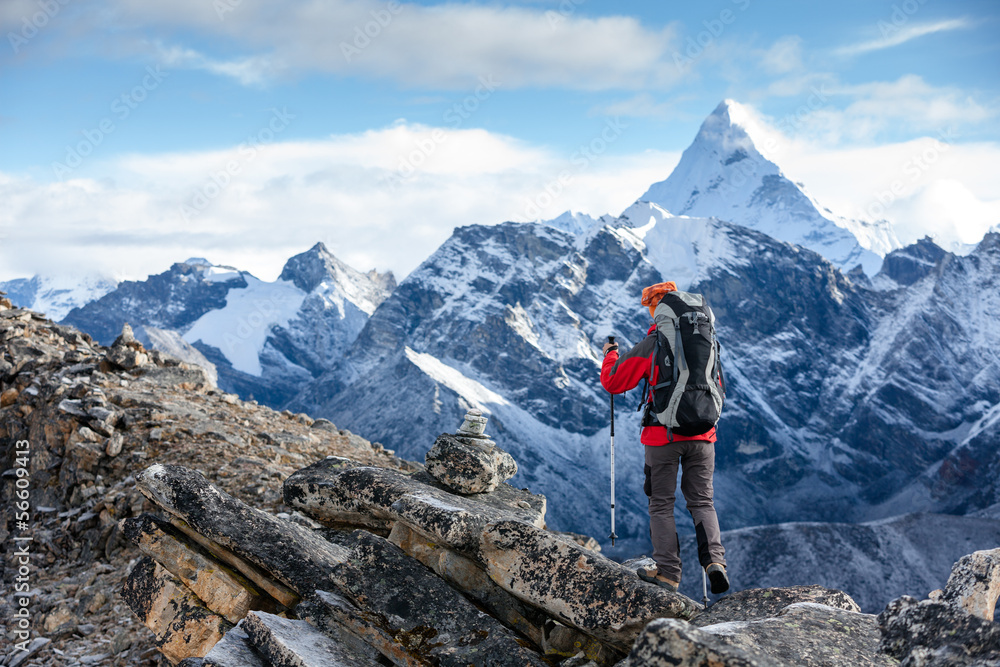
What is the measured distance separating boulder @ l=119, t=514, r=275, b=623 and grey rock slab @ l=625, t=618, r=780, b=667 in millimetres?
5748

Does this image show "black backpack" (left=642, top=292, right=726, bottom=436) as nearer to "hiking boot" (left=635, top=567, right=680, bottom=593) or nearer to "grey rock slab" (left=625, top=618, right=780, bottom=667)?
"hiking boot" (left=635, top=567, right=680, bottom=593)

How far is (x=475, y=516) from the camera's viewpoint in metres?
8.62

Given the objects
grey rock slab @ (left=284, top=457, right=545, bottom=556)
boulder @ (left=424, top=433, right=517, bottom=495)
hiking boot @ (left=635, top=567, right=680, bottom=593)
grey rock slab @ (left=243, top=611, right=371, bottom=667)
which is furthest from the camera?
boulder @ (left=424, top=433, right=517, bottom=495)

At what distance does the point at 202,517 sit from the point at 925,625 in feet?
28.6

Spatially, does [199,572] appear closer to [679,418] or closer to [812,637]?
[679,418]

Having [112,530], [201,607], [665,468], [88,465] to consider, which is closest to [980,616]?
[665,468]

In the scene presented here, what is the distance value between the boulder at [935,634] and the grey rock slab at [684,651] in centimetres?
159

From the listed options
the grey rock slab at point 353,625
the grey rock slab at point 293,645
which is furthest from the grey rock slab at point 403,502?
the grey rock slab at point 293,645

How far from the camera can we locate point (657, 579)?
7957 mm

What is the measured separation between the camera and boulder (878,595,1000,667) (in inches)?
216

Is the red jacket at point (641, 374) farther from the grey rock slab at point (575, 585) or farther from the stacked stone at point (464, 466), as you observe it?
the stacked stone at point (464, 466)

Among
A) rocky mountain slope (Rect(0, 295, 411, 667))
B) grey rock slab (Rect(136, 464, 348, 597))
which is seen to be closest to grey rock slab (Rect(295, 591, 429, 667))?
grey rock slab (Rect(136, 464, 348, 597))

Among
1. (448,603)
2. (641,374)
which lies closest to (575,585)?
(448,603)

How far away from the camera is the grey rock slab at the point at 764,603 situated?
7.49 meters
